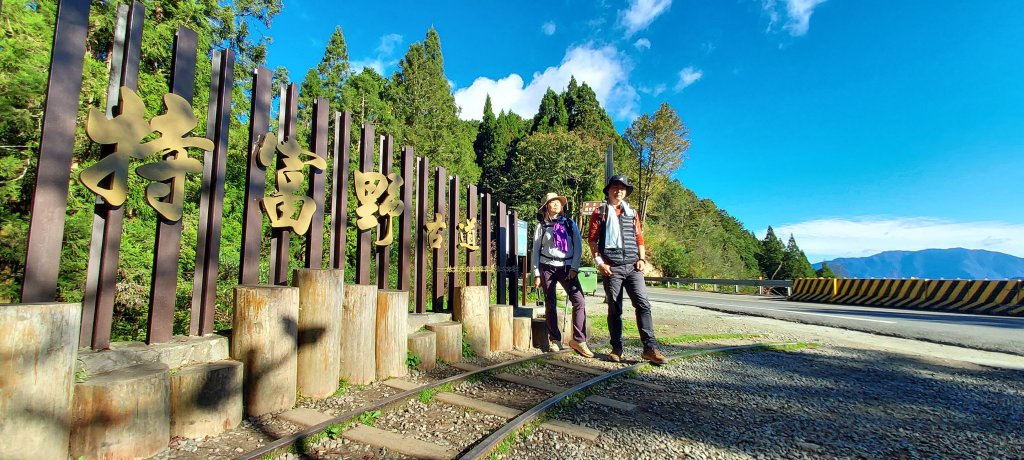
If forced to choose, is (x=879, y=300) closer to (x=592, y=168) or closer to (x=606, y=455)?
(x=606, y=455)

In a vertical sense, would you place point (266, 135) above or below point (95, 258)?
above

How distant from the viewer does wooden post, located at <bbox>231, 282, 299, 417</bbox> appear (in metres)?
2.98

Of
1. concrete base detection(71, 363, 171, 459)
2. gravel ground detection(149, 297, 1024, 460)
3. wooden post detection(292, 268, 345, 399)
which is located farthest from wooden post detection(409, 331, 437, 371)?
concrete base detection(71, 363, 171, 459)

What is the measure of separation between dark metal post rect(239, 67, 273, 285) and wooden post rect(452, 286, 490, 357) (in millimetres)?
2216

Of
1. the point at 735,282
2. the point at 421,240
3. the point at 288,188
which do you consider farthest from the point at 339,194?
the point at 735,282

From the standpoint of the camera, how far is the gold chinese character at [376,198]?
15.8 feet

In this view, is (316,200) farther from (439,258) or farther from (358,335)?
(439,258)

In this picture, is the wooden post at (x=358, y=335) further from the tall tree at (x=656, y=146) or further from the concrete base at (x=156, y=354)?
the tall tree at (x=656, y=146)

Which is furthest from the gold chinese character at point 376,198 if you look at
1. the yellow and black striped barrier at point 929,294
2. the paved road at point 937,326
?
the yellow and black striped barrier at point 929,294

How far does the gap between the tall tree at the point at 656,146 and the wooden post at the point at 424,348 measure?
104 ft

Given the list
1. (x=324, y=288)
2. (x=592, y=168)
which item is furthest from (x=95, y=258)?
(x=592, y=168)

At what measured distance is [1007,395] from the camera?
398cm

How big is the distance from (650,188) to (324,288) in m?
33.9

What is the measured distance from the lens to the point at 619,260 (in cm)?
498
